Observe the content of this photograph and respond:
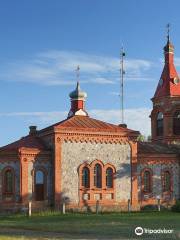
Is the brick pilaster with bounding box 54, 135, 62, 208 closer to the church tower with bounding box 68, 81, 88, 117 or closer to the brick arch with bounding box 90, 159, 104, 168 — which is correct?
the brick arch with bounding box 90, 159, 104, 168

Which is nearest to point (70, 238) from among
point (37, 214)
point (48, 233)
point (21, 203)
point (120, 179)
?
point (48, 233)

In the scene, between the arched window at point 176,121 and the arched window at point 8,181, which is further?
the arched window at point 176,121

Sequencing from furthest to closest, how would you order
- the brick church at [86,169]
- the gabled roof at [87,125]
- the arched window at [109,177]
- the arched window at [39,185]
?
the arched window at [109,177] → the gabled roof at [87,125] → the arched window at [39,185] → the brick church at [86,169]

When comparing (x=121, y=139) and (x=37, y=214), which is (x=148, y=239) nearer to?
(x=37, y=214)

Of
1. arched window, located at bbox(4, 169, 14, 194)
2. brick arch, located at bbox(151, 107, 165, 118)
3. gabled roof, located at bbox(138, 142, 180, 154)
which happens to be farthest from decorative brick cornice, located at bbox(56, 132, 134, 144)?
brick arch, located at bbox(151, 107, 165, 118)

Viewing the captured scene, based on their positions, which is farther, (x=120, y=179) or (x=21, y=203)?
(x=120, y=179)

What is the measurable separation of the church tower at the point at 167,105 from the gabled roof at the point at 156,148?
A: 1596 mm

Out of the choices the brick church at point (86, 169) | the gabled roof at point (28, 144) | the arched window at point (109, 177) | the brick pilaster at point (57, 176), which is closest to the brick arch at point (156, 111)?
the brick church at point (86, 169)

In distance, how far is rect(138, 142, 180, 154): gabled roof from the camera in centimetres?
3917

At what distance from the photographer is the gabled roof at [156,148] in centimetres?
3917

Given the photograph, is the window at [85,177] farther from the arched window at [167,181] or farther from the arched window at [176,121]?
the arched window at [176,121]

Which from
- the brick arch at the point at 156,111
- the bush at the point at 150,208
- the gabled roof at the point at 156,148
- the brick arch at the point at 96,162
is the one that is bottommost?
the bush at the point at 150,208

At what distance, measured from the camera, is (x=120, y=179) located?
121ft

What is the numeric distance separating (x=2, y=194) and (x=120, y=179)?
8219 millimetres
